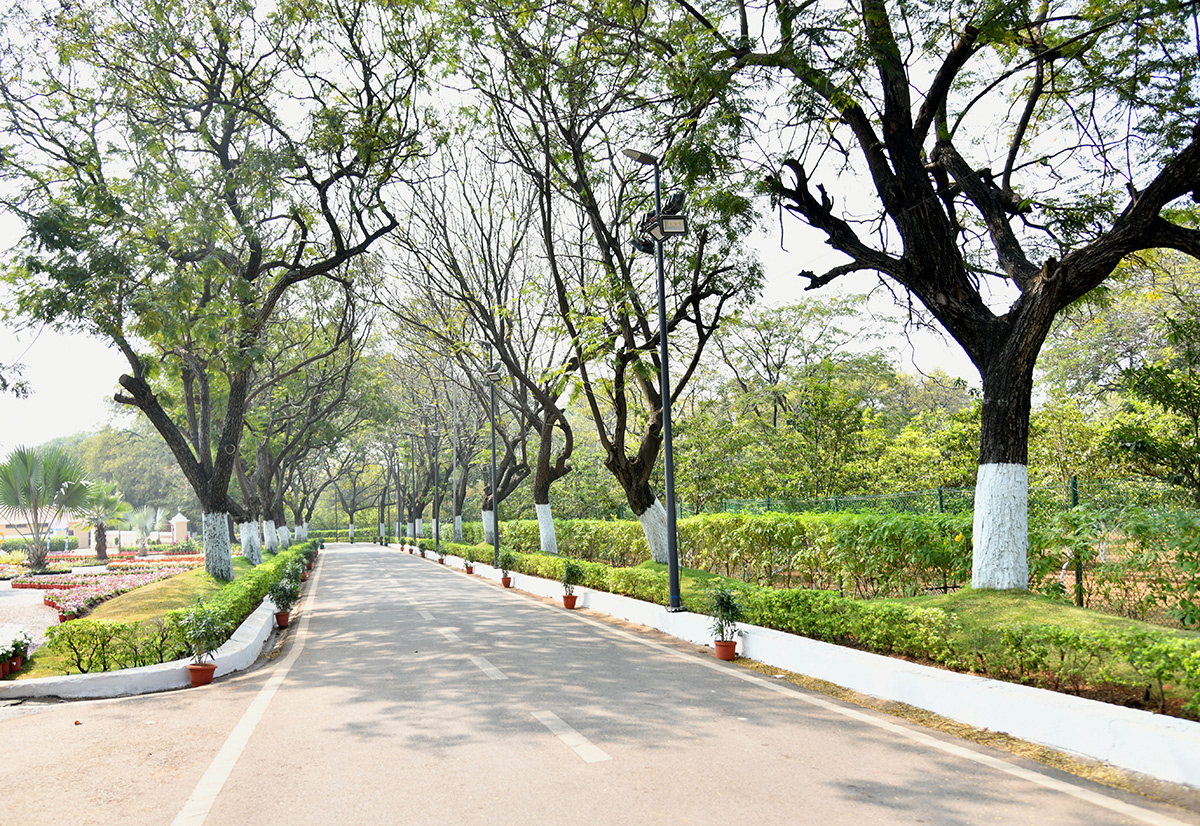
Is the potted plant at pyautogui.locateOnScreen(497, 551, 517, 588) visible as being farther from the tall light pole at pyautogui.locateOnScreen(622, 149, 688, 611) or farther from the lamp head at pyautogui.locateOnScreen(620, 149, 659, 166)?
the lamp head at pyautogui.locateOnScreen(620, 149, 659, 166)

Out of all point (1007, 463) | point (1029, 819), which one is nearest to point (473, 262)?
point (1007, 463)

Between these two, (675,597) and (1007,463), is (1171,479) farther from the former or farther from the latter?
(675,597)

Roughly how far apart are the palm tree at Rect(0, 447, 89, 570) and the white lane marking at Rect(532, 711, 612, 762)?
30695 mm

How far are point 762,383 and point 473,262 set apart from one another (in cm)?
1564

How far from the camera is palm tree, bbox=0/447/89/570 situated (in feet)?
94.7

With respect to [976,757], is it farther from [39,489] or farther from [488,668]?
[39,489]

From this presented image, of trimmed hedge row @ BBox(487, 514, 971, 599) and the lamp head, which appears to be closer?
trimmed hedge row @ BBox(487, 514, 971, 599)

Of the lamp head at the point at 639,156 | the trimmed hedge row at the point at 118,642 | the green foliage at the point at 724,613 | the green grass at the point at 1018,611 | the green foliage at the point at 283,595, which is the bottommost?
the green foliage at the point at 283,595

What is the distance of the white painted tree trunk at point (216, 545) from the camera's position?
17.9 m

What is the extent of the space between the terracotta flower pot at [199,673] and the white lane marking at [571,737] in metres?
4.62

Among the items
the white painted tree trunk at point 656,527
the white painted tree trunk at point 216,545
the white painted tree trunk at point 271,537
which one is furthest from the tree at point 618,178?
the white painted tree trunk at point 271,537

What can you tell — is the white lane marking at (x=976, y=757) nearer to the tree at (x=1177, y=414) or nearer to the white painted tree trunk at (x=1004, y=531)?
the white painted tree trunk at (x=1004, y=531)

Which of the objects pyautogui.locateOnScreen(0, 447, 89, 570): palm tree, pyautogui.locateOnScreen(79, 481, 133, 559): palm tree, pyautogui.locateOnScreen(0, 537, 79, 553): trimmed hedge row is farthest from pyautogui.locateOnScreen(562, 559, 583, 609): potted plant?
pyautogui.locateOnScreen(0, 537, 79, 553): trimmed hedge row

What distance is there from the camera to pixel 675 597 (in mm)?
11680
